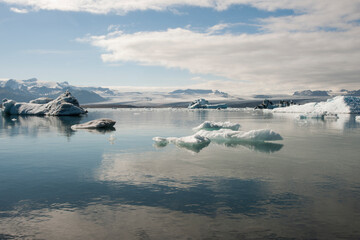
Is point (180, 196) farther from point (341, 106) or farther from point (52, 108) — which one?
point (341, 106)

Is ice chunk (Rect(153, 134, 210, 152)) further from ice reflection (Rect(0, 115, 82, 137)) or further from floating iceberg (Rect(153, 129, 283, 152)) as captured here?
ice reflection (Rect(0, 115, 82, 137))

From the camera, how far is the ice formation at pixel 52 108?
1837 inches

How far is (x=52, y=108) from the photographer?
1903 inches

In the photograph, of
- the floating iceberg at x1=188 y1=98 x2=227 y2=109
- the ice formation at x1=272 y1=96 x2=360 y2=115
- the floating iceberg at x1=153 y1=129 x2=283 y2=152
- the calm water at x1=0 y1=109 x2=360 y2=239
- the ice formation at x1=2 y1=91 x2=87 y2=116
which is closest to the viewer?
the calm water at x1=0 y1=109 x2=360 y2=239

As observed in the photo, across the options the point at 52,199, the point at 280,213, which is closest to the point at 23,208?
the point at 52,199

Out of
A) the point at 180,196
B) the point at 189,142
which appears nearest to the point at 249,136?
the point at 189,142


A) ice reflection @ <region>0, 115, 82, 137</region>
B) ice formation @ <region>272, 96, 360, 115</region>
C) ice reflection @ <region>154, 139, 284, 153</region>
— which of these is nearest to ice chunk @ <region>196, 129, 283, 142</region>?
ice reflection @ <region>154, 139, 284, 153</region>

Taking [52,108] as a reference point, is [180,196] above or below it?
below

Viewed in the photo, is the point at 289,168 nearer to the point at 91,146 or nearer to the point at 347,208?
the point at 347,208

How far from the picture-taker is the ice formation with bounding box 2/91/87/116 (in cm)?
4666

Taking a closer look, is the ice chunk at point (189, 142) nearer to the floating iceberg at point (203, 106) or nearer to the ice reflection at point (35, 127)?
the ice reflection at point (35, 127)

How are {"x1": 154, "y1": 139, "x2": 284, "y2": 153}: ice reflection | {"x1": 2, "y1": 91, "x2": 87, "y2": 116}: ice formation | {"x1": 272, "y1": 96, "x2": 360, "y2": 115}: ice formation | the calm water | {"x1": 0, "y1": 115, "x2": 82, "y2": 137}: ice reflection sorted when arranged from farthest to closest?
{"x1": 272, "y1": 96, "x2": 360, "y2": 115}: ice formation < {"x1": 2, "y1": 91, "x2": 87, "y2": 116}: ice formation < {"x1": 0, "y1": 115, "x2": 82, "y2": 137}: ice reflection < {"x1": 154, "y1": 139, "x2": 284, "y2": 153}: ice reflection < the calm water

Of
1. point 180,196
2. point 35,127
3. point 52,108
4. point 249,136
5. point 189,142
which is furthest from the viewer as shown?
point 52,108

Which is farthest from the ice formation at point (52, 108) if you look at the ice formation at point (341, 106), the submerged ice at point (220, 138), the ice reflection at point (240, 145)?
the ice formation at point (341, 106)
